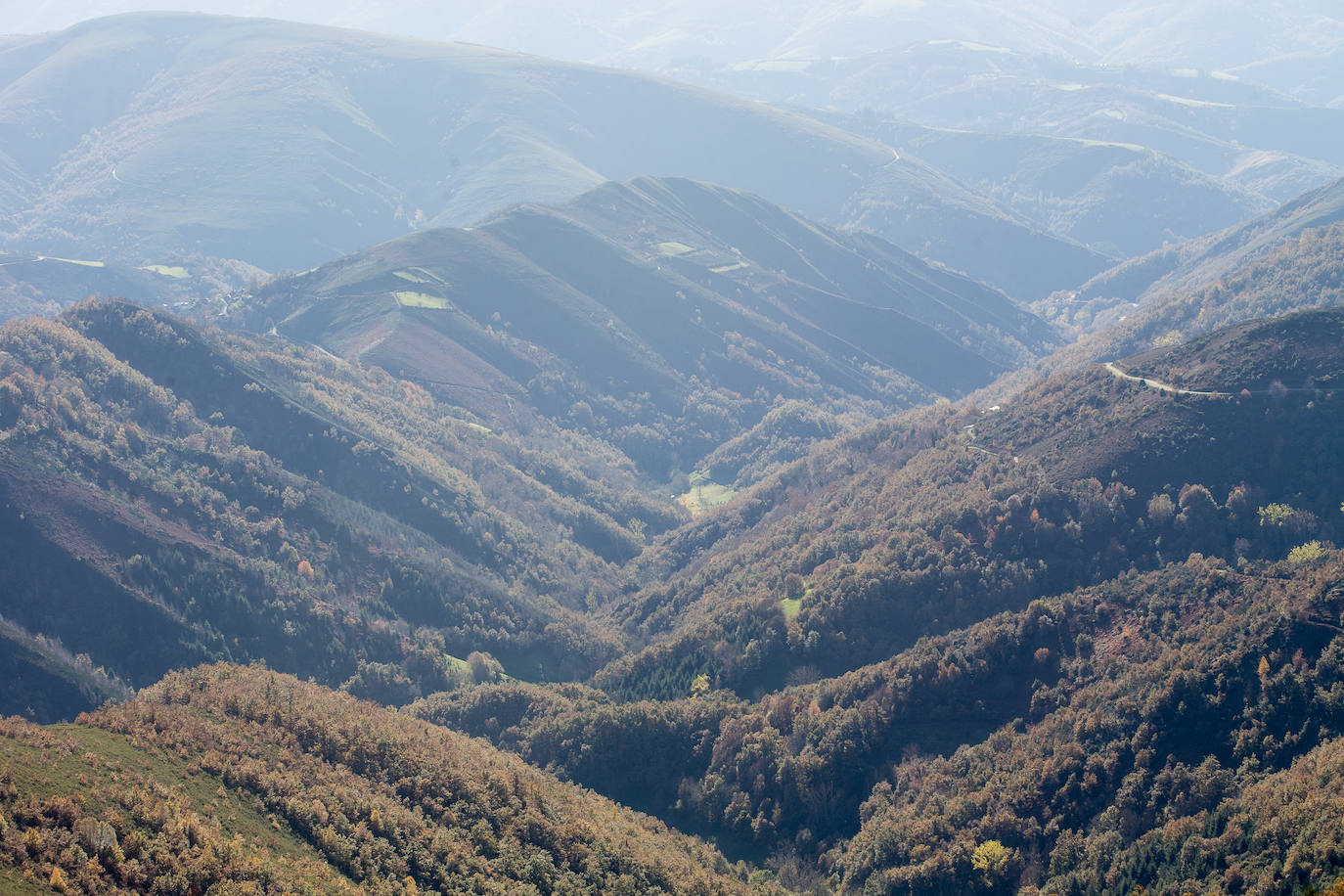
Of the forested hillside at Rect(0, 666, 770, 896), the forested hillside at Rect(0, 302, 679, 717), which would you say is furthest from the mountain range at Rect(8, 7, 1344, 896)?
the forested hillside at Rect(0, 302, 679, 717)

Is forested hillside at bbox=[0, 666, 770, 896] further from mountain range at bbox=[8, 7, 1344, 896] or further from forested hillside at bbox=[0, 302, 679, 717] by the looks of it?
forested hillside at bbox=[0, 302, 679, 717]

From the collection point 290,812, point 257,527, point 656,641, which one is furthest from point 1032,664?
point 257,527

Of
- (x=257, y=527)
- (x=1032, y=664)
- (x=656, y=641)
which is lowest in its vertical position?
(x=656, y=641)

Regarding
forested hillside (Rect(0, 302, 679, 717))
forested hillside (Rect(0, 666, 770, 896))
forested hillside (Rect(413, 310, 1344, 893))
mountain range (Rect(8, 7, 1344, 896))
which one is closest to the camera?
forested hillside (Rect(0, 666, 770, 896))

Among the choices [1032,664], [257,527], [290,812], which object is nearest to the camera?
[290,812]

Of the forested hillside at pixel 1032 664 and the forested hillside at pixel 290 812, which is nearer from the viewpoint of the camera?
the forested hillside at pixel 290 812

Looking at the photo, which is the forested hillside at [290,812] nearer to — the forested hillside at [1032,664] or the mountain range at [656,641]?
the mountain range at [656,641]

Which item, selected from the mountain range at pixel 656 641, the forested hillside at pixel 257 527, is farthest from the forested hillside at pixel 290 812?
the forested hillside at pixel 257 527

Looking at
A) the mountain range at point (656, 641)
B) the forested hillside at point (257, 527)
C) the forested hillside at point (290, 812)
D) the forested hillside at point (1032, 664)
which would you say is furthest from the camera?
the forested hillside at point (257, 527)

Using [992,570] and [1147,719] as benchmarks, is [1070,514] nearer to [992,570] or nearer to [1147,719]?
[992,570]

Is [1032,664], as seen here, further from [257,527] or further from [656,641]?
[257,527]

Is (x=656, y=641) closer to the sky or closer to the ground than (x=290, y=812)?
closer to the ground
